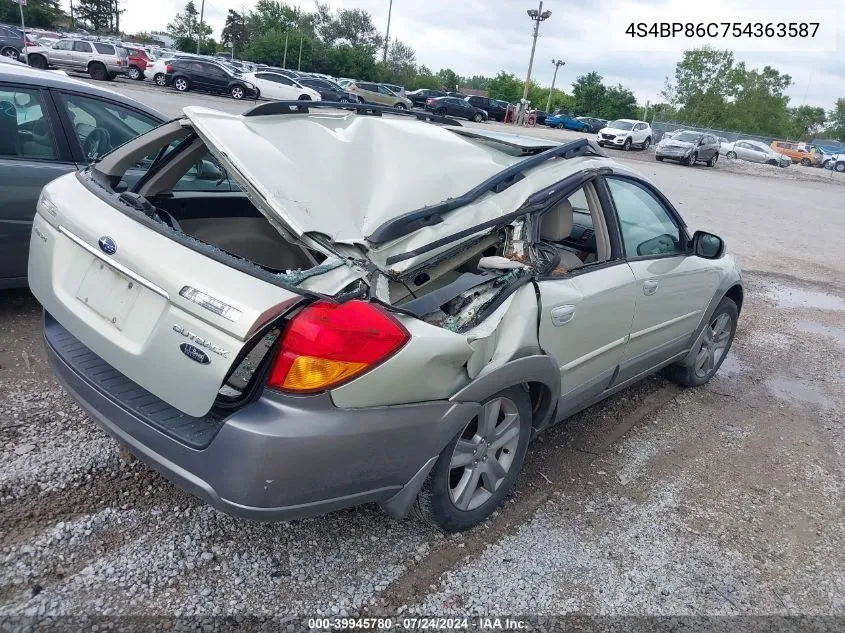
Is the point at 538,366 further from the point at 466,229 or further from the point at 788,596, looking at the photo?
the point at 788,596

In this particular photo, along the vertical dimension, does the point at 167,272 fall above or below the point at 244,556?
above

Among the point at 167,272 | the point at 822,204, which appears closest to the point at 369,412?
the point at 167,272

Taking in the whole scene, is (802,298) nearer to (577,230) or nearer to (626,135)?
(577,230)

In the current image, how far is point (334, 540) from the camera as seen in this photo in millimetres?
2768

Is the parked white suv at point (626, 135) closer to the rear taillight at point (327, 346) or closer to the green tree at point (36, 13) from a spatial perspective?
the rear taillight at point (327, 346)

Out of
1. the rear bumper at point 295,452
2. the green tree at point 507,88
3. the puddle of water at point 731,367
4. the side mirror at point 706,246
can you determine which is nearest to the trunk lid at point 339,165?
the rear bumper at point 295,452

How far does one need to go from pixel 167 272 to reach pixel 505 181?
4.87ft

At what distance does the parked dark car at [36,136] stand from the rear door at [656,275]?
3471 mm

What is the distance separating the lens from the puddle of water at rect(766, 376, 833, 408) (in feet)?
16.6

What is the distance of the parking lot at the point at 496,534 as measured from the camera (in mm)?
2453

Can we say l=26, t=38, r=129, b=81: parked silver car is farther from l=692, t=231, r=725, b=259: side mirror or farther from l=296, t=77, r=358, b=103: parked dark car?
l=692, t=231, r=725, b=259: side mirror

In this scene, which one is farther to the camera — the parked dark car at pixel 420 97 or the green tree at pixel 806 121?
the green tree at pixel 806 121

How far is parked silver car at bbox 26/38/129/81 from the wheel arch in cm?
3205

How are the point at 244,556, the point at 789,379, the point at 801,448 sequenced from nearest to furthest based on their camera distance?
the point at 244,556, the point at 801,448, the point at 789,379
